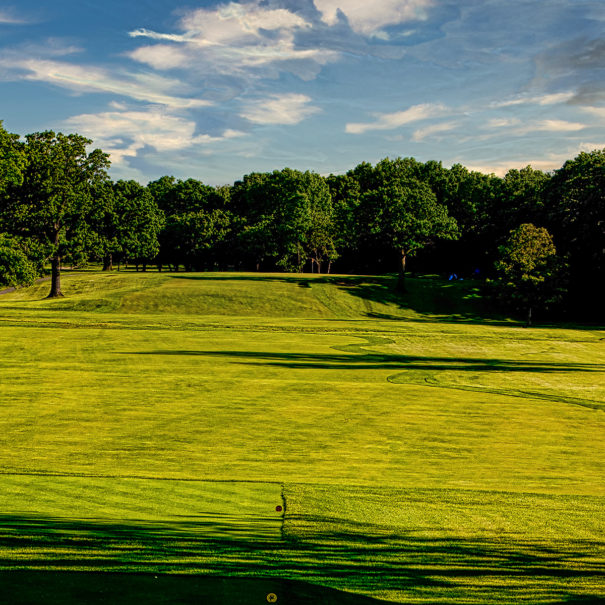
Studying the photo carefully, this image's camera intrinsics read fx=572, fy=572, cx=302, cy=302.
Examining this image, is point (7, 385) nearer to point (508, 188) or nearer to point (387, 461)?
point (387, 461)

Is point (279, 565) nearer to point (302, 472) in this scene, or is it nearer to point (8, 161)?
point (302, 472)

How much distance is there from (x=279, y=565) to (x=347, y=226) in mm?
78048

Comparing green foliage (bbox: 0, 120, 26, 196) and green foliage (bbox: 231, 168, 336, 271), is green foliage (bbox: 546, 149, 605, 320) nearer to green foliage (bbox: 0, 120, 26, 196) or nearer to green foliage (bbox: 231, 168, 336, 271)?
green foliage (bbox: 231, 168, 336, 271)

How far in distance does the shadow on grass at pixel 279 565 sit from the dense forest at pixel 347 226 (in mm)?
51759

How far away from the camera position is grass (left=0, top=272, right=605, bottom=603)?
7.14 meters

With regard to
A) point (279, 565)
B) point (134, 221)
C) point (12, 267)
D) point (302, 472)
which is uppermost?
point (134, 221)

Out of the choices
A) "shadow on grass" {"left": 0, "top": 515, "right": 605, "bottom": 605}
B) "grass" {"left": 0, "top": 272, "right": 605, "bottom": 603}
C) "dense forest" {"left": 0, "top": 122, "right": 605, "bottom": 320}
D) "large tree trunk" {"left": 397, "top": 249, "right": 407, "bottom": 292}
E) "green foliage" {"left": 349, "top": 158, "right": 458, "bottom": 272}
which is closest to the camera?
"shadow on grass" {"left": 0, "top": 515, "right": 605, "bottom": 605}

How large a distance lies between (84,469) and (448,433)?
32.1 feet

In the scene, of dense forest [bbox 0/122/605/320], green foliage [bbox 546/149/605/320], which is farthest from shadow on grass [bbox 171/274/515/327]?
green foliage [bbox 546/149/605/320]

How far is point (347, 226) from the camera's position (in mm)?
83625

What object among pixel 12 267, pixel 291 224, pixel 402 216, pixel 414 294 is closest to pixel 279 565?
pixel 12 267

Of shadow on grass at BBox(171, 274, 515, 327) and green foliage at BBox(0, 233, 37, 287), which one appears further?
shadow on grass at BBox(171, 274, 515, 327)

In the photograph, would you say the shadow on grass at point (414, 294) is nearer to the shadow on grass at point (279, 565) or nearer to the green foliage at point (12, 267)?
the green foliage at point (12, 267)

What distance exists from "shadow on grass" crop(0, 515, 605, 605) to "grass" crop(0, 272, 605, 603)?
0.03 metres
